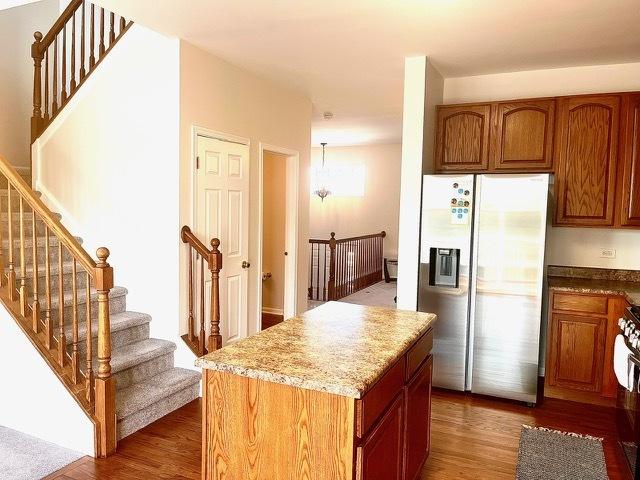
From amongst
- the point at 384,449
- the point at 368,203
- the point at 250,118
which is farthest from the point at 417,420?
the point at 368,203

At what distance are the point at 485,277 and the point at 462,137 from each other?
4.18 feet

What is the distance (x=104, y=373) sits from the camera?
279cm

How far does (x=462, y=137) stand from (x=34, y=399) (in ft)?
12.4

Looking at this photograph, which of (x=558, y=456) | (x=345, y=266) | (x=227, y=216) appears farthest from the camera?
(x=345, y=266)

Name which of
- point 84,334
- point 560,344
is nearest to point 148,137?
point 84,334

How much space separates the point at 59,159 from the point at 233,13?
7.06 ft

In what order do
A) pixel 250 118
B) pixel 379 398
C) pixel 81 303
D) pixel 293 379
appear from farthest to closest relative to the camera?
1. pixel 250 118
2. pixel 81 303
3. pixel 379 398
4. pixel 293 379

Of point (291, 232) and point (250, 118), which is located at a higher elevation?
point (250, 118)

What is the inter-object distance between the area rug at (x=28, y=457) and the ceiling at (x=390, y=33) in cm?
275

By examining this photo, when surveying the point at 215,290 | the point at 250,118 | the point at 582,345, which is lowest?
the point at 582,345

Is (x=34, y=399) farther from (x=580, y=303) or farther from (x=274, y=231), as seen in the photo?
(x=580, y=303)

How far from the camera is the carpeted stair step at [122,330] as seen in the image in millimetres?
3291

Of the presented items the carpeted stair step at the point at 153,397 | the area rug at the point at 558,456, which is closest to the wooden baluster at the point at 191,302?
the carpeted stair step at the point at 153,397

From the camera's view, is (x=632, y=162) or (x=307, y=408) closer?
(x=307, y=408)
